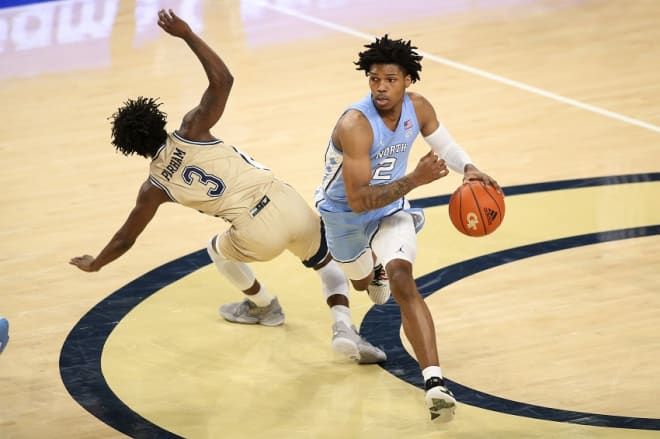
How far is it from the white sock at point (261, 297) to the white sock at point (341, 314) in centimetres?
49

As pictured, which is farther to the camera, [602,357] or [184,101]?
[184,101]

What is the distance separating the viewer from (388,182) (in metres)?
6.76

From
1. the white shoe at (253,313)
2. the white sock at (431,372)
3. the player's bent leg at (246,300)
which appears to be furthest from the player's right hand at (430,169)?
the white shoe at (253,313)

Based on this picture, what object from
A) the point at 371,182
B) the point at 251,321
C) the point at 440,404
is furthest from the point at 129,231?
the point at 440,404

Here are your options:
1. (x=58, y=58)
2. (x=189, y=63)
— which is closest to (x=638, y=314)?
(x=189, y=63)

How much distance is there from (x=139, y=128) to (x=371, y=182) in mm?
1277

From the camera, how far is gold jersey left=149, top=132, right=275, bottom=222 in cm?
711

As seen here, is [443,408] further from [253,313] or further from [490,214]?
[253,313]

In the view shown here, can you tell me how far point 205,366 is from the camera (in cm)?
731

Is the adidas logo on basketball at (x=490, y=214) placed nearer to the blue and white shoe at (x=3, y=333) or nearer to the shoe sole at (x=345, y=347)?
the shoe sole at (x=345, y=347)

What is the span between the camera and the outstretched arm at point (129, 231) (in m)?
7.10

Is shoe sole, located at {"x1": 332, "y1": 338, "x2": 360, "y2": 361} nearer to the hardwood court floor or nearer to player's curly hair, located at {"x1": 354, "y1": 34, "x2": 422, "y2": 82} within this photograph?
the hardwood court floor

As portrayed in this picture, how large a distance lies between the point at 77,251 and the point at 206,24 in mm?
6603

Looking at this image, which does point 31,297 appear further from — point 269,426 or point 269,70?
point 269,70
